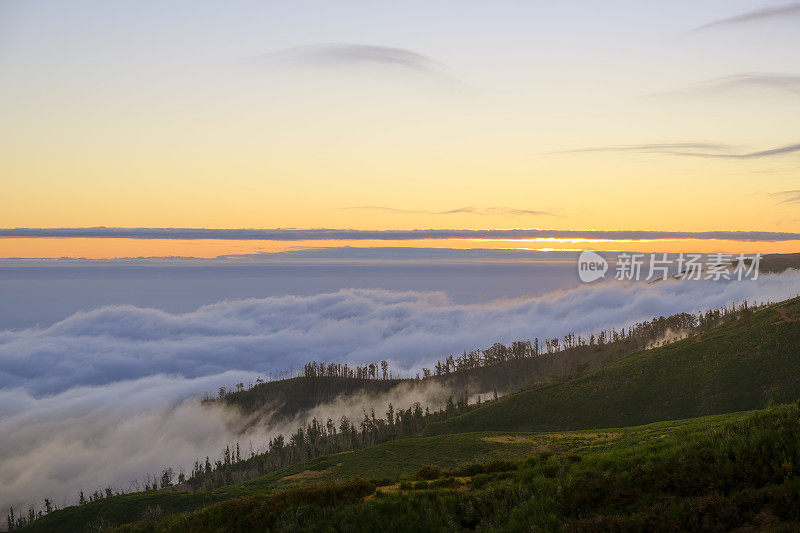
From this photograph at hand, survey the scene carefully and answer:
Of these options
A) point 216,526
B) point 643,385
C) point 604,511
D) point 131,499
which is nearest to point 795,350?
point 643,385

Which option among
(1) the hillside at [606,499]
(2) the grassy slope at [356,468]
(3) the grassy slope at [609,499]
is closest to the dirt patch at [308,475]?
(2) the grassy slope at [356,468]

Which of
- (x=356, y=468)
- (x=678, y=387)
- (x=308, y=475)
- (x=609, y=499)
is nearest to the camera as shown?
(x=609, y=499)

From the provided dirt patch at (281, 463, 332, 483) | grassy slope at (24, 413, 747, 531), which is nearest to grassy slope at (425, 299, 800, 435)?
grassy slope at (24, 413, 747, 531)

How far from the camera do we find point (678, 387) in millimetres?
93625

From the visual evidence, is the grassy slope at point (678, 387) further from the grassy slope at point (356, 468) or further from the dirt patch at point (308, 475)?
the dirt patch at point (308, 475)

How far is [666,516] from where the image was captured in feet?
36.3

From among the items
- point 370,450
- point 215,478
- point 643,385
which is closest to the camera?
point 370,450

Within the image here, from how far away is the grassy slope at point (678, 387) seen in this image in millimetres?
81688

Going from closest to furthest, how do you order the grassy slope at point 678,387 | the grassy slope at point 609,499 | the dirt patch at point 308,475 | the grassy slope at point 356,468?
the grassy slope at point 609,499
the grassy slope at point 356,468
the dirt patch at point 308,475
the grassy slope at point 678,387

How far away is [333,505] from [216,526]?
4069 mm

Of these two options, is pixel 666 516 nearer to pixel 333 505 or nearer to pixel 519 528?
pixel 519 528

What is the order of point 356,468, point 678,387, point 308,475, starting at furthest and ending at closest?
point 678,387, point 308,475, point 356,468

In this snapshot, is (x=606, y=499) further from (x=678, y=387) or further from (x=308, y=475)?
(x=678, y=387)

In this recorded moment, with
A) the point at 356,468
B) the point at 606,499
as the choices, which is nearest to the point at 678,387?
the point at 356,468
